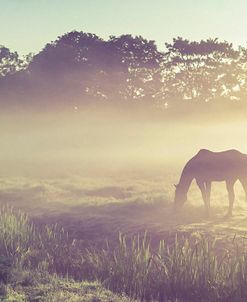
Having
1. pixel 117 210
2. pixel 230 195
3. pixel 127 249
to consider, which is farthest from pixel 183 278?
pixel 117 210

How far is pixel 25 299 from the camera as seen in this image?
9.66m

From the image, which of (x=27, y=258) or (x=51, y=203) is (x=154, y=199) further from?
(x=27, y=258)

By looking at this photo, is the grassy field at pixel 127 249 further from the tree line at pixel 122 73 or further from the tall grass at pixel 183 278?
the tree line at pixel 122 73

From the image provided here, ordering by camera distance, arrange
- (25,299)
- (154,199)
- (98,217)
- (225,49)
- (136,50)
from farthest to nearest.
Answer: (225,49) < (136,50) < (154,199) < (98,217) < (25,299)

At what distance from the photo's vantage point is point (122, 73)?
5328 centimetres

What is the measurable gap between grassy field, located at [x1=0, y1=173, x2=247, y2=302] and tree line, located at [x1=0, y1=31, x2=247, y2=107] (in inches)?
1092

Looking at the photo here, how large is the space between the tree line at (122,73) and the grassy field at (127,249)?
91.0ft

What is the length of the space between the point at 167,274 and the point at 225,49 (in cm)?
5073

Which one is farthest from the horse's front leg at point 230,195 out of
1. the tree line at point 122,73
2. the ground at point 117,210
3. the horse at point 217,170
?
the tree line at point 122,73

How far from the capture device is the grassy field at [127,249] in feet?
34.5

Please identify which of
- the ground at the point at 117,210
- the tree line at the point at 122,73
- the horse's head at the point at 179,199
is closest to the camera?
the ground at the point at 117,210

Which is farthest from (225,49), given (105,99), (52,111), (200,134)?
(52,111)

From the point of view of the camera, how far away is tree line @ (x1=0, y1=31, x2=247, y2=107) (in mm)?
50719

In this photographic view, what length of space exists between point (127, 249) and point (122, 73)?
40.1 m
